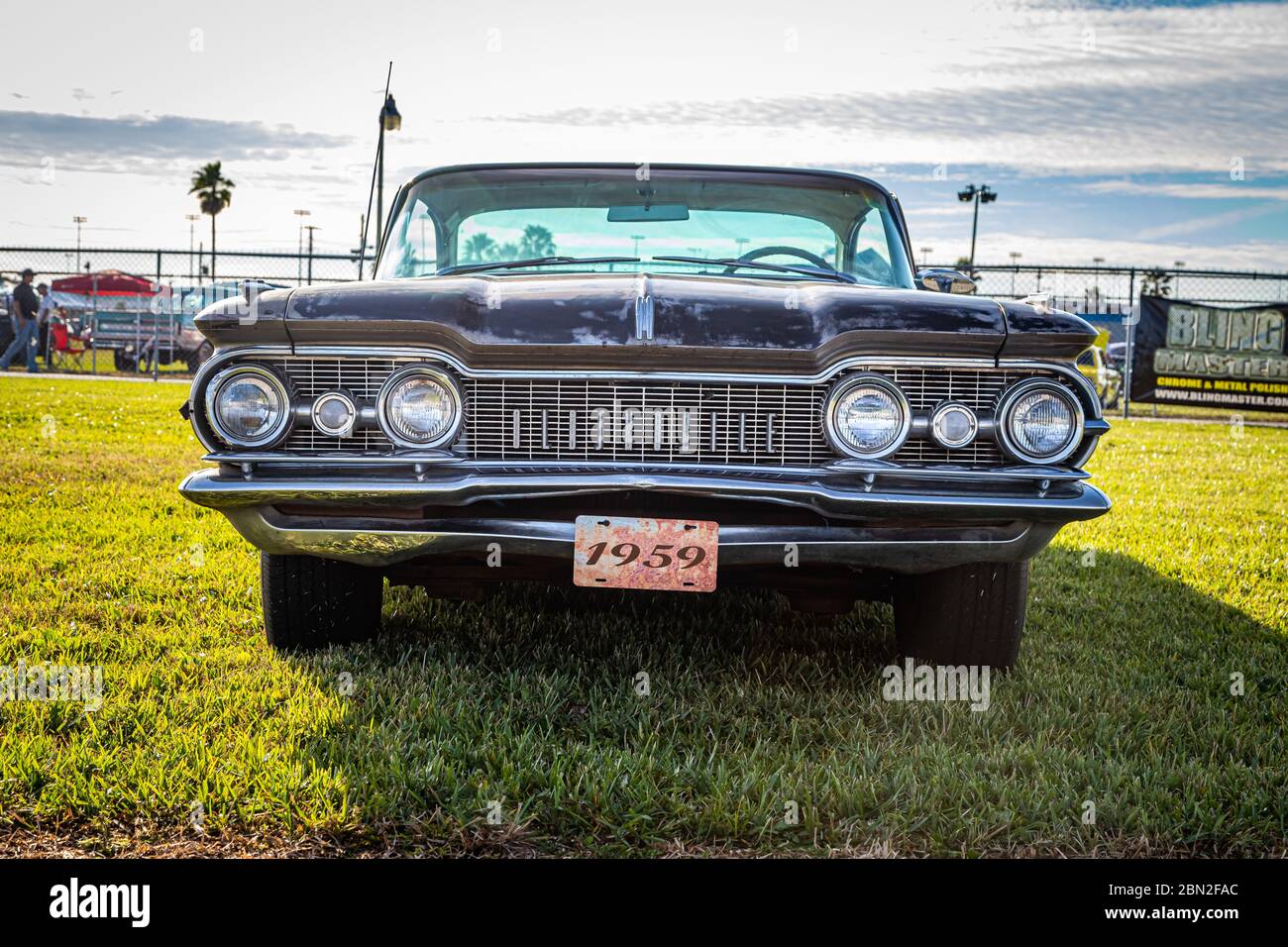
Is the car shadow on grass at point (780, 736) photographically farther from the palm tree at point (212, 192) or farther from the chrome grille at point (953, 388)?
the palm tree at point (212, 192)

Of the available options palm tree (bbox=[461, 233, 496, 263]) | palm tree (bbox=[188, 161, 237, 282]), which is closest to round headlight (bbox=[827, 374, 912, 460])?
palm tree (bbox=[461, 233, 496, 263])

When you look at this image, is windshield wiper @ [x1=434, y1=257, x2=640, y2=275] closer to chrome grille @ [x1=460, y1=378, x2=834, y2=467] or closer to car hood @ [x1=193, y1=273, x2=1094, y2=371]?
car hood @ [x1=193, y1=273, x2=1094, y2=371]

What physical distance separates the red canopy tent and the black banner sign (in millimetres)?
15788

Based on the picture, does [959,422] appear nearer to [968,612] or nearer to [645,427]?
[968,612]

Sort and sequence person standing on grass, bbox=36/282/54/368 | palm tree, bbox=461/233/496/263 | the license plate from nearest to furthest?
the license plate → palm tree, bbox=461/233/496/263 → person standing on grass, bbox=36/282/54/368

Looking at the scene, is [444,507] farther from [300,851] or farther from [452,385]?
[300,851]

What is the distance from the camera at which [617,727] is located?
8.90 feet

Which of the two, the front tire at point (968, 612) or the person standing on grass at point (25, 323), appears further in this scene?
the person standing on grass at point (25, 323)

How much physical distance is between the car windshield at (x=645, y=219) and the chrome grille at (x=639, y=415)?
3.40ft

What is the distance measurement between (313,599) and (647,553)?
1.14m

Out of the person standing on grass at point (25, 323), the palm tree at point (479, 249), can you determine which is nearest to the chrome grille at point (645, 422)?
the palm tree at point (479, 249)

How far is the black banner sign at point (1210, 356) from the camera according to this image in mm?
14398

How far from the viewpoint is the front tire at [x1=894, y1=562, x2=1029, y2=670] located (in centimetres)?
293
